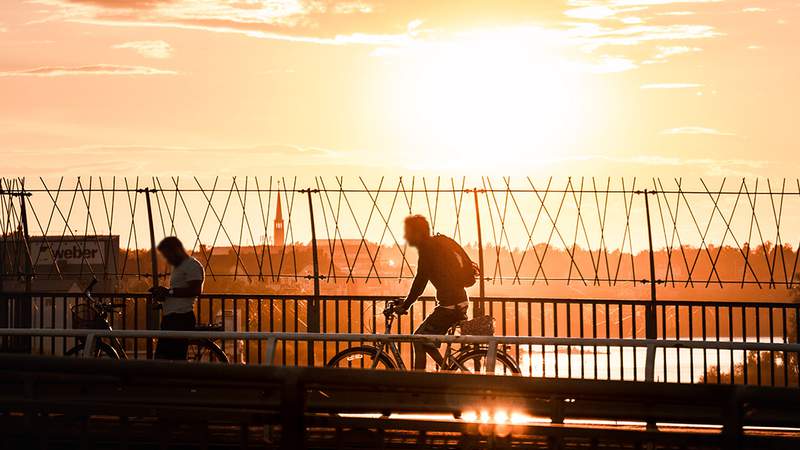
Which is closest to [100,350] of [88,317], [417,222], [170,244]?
[170,244]

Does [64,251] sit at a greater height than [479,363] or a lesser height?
greater

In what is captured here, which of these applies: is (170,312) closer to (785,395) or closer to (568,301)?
(568,301)

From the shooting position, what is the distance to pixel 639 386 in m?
7.11

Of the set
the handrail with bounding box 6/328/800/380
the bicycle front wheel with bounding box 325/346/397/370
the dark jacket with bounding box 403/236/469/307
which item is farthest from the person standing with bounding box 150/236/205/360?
the dark jacket with bounding box 403/236/469/307

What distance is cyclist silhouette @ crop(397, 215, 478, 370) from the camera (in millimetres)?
15727

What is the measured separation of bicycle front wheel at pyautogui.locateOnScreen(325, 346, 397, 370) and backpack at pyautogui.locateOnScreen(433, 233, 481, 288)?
3.84 feet

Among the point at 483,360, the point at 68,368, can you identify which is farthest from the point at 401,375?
the point at 483,360

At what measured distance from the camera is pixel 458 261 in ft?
51.8

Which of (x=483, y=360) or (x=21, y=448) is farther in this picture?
(x=483, y=360)

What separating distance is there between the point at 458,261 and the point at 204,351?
2.71m

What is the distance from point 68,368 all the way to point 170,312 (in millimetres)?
8209

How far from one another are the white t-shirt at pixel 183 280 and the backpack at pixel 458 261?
2.43 metres

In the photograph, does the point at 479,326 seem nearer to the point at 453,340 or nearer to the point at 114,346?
the point at 453,340

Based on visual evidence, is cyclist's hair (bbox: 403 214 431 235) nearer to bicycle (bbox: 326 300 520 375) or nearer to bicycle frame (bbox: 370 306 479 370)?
bicycle (bbox: 326 300 520 375)
